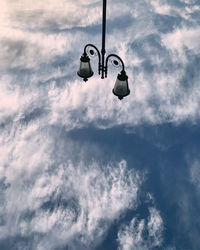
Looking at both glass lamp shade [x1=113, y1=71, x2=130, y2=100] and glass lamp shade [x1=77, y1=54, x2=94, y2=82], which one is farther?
glass lamp shade [x1=77, y1=54, x2=94, y2=82]

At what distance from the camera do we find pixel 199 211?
19900 cm

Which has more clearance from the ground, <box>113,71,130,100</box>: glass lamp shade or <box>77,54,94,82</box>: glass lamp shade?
<box>77,54,94,82</box>: glass lamp shade

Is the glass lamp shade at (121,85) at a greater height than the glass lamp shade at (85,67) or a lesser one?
lesser

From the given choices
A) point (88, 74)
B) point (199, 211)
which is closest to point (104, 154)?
point (199, 211)

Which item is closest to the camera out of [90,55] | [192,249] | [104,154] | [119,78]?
[119,78]

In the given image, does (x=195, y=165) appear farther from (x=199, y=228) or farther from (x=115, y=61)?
(x=115, y=61)

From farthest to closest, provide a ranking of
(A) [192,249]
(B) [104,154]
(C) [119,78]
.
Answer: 1. (B) [104,154]
2. (A) [192,249]
3. (C) [119,78]

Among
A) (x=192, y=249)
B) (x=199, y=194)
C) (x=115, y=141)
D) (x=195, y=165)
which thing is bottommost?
(x=192, y=249)

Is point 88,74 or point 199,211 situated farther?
point 199,211

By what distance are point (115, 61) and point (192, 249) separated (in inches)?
8924

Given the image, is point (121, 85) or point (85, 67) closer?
point (121, 85)

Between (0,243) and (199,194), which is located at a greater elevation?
(199,194)

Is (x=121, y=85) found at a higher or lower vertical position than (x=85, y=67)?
lower

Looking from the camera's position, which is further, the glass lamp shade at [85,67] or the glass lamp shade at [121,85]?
the glass lamp shade at [85,67]
